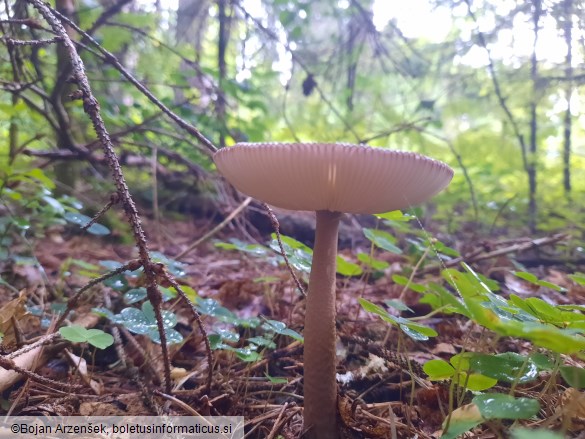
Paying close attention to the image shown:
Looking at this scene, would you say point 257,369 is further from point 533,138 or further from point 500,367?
point 533,138

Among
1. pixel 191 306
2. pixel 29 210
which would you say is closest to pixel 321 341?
pixel 191 306

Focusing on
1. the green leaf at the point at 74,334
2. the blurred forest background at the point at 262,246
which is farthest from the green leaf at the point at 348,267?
the green leaf at the point at 74,334

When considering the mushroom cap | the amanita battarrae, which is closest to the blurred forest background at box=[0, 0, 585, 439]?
the amanita battarrae

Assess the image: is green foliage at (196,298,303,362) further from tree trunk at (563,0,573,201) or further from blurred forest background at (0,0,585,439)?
tree trunk at (563,0,573,201)

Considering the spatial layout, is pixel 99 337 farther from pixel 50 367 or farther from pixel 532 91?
pixel 532 91

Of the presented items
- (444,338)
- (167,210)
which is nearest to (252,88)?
(167,210)

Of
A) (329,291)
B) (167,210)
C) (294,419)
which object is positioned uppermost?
(167,210)

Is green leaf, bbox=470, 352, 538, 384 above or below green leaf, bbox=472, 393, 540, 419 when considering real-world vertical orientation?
above

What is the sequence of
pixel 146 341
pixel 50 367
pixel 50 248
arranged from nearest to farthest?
pixel 50 367 < pixel 146 341 < pixel 50 248
